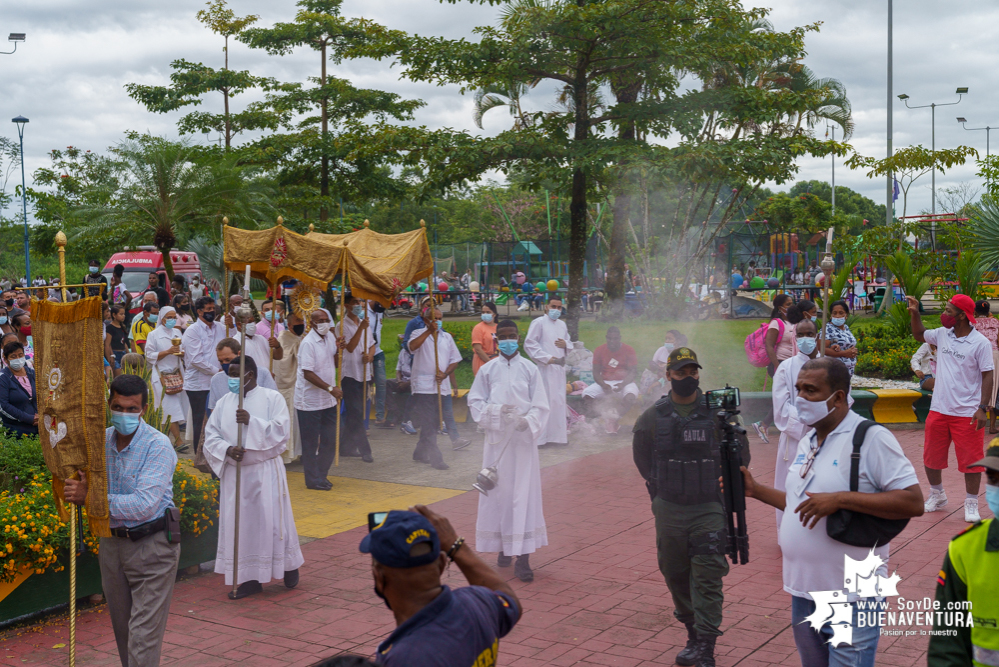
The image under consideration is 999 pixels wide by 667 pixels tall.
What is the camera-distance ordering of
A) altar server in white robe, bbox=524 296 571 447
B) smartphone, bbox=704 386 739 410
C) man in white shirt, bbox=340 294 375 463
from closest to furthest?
smartphone, bbox=704 386 739 410 < man in white shirt, bbox=340 294 375 463 < altar server in white robe, bbox=524 296 571 447

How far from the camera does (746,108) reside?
47.3 ft

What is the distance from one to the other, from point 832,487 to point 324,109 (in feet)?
68.8

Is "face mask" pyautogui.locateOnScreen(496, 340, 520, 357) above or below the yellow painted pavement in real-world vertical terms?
above

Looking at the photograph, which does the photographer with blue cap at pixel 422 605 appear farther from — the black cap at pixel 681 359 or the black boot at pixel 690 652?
the black boot at pixel 690 652

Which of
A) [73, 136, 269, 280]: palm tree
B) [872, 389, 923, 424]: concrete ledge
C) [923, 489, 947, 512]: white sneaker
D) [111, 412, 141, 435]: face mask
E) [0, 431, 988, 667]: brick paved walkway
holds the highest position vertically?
[73, 136, 269, 280]: palm tree

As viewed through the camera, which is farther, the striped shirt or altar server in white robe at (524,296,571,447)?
altar server in white robe at (524,296,571,447)

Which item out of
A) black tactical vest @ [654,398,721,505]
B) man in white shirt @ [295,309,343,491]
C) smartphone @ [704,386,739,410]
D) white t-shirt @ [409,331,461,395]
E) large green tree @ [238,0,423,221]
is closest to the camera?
smartphone @ [704,386,739,410]

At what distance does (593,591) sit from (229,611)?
2558 mm

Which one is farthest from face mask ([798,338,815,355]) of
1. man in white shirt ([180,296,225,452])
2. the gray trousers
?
man in white shirt ([180,296,225,452])

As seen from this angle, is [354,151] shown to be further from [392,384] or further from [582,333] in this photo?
[582,333]

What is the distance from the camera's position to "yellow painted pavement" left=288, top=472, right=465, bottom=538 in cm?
851

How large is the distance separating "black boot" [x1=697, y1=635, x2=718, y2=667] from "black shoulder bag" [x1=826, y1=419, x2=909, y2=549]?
155 centimetres

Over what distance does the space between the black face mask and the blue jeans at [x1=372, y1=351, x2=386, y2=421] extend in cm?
819

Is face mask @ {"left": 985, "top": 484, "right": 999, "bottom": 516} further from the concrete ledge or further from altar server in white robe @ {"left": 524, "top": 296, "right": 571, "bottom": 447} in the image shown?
the concrete ledge
